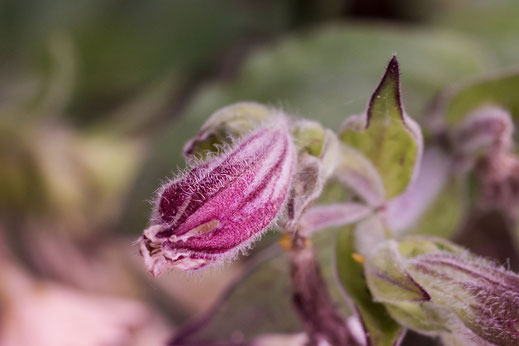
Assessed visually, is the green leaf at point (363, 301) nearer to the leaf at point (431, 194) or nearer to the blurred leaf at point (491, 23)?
the leaf at point (431, 194)

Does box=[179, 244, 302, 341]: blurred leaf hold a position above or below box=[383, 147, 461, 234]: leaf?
below

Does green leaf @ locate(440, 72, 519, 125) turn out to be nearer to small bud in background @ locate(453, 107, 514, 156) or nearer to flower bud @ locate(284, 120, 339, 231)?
small bud in background @ locate(453, 107, 514, 156)

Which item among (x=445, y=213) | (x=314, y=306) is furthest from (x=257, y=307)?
(x=445, y=213)

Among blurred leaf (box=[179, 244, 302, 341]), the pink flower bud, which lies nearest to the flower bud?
the pink flower bud

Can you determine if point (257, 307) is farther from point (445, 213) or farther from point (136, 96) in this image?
point (136, 96)

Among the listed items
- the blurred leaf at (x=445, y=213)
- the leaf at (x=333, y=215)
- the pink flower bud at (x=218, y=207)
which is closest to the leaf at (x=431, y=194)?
the blurred leaf at (x=445, y=213)

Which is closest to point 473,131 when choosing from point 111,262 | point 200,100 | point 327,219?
point 327,219
